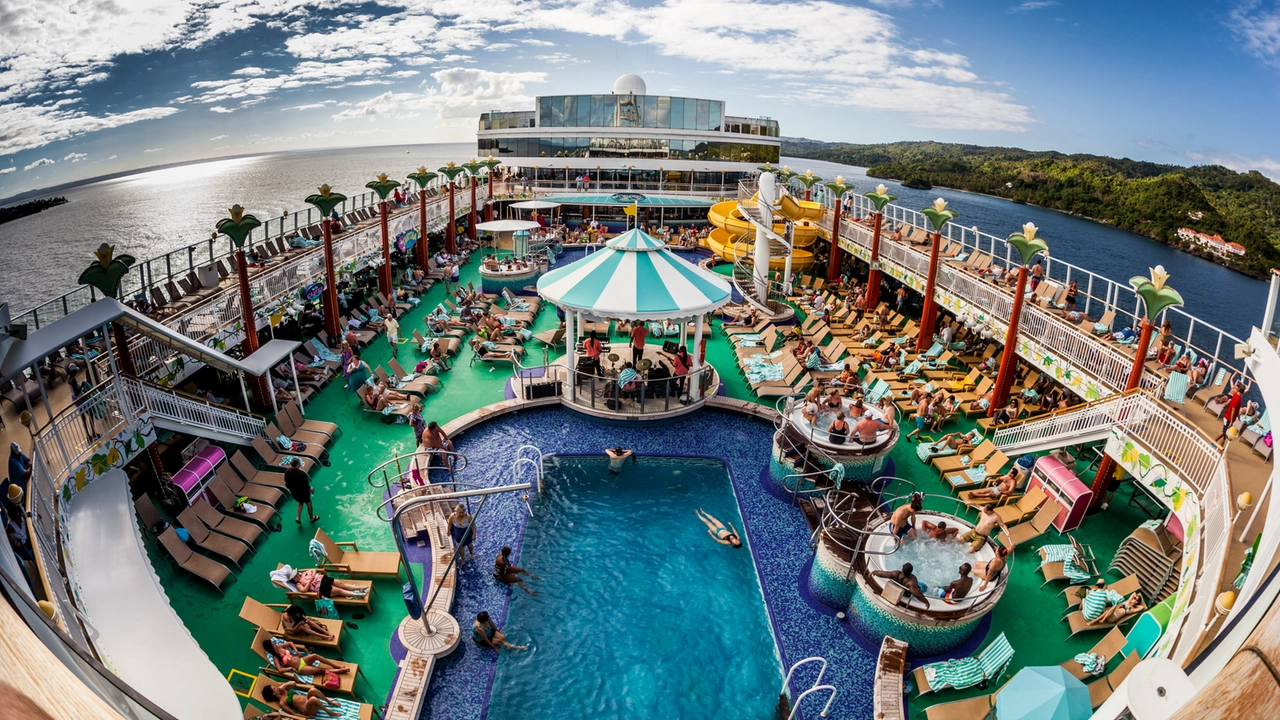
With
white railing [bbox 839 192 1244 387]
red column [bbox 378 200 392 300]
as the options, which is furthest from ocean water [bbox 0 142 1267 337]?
red column [bbox 378 200 392 300]

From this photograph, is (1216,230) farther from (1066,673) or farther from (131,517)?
(131,517)

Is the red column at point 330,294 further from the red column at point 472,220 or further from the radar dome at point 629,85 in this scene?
the radar dome at point 629,85

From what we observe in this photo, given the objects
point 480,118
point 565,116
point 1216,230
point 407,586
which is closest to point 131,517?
point 407,586

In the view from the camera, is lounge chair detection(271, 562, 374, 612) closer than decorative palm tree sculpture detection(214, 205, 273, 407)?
Yes

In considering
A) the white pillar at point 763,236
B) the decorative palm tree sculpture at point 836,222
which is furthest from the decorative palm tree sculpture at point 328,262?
the decorative palm tree sculpture at point 836,222

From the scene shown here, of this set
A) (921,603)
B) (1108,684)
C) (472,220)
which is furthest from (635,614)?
(472,220)

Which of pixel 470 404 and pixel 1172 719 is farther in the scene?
pixel 470 404

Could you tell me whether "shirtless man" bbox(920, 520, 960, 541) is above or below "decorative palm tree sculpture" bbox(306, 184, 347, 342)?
below

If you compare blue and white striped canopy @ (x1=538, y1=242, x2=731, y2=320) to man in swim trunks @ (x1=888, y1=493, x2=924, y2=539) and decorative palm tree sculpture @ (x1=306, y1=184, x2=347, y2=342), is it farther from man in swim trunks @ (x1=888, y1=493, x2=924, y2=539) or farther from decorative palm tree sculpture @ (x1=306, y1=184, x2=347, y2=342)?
decorative palm tree sculpture @ (x1=306, y1=184, x2=347, y2=342)

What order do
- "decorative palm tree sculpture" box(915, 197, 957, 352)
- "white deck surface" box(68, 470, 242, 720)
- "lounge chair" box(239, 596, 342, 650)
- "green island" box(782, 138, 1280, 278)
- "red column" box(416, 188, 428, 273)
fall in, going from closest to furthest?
"white deck surface" box(68, 470, 242, 720)
"lounge chair" box(239, 596, 342, 650)
"decorative palm tree sculpture" box(915, 197, 957, 352)
"red column" box(416, 188, 428, 273)
"green island" box(782, 138, 1280, 278)
